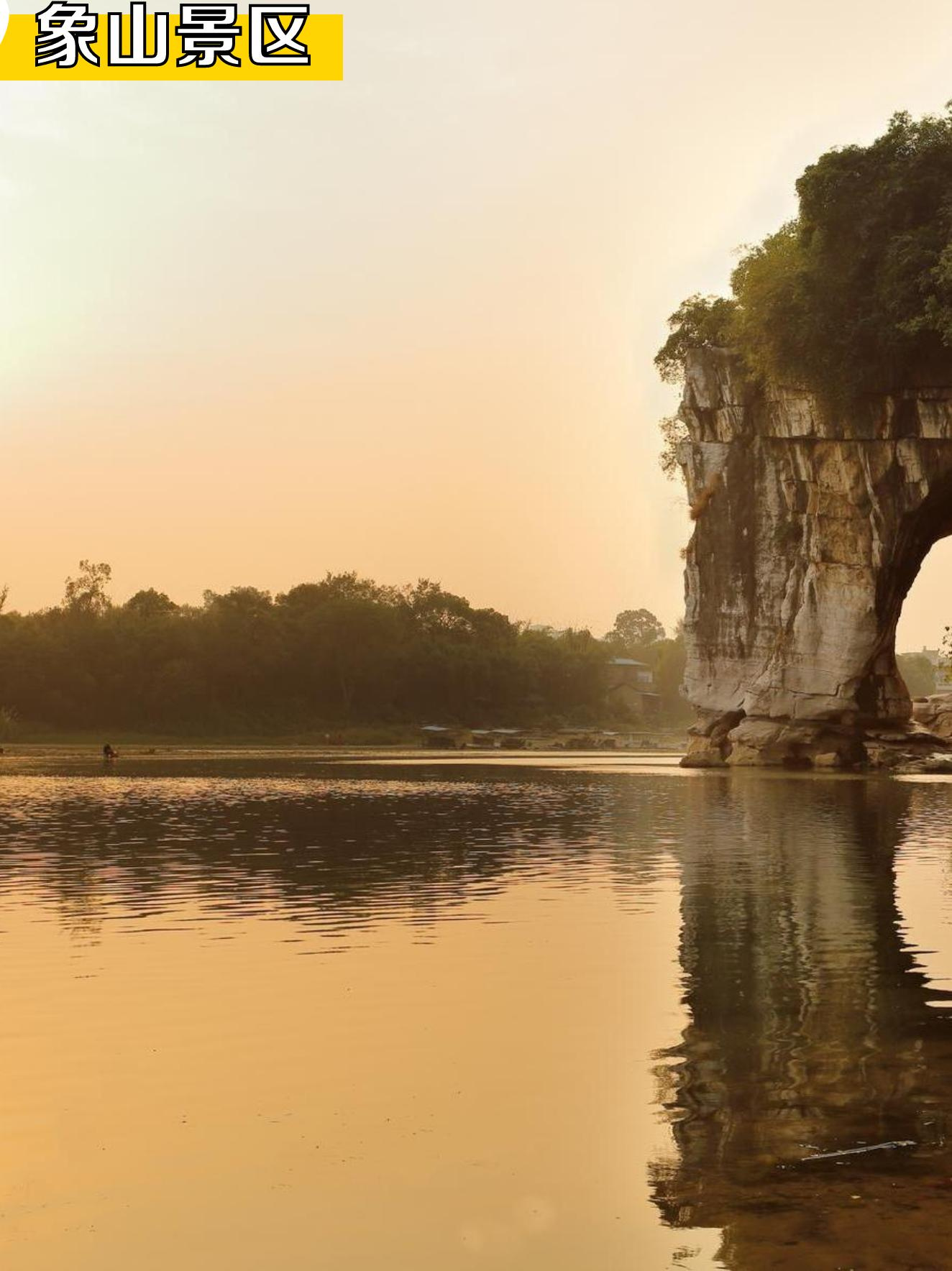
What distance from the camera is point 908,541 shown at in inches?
1992

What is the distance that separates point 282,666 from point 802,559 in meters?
62.7

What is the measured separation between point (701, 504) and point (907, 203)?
15.8 metres

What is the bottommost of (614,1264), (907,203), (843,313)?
(614,1264)

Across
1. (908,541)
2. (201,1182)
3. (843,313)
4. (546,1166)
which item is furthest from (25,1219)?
(908,541)

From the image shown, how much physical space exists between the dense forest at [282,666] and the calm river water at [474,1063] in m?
82.8

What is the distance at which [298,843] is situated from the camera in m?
25.1

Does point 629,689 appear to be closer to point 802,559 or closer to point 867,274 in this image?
point 802,559

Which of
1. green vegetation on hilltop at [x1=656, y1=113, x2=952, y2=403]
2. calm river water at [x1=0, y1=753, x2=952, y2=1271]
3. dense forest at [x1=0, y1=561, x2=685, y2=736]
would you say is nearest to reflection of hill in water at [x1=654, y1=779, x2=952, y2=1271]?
calm river water at [x1=0, y1=753, x2=952, y2=1271]

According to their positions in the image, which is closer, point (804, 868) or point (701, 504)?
point (804, 868)

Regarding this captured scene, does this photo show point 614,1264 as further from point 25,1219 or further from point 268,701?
point 268,701

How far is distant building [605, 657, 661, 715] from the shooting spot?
5689 inches

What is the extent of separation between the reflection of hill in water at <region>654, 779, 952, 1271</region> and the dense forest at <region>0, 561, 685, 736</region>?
87.4 meters

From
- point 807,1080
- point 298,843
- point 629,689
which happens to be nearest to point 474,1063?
point 807,1080

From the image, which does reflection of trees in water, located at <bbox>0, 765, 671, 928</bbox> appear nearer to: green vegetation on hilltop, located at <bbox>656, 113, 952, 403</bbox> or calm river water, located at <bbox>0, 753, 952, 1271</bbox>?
calm river water, located at <bbox>0, 753, 952, 1271</bbox>
